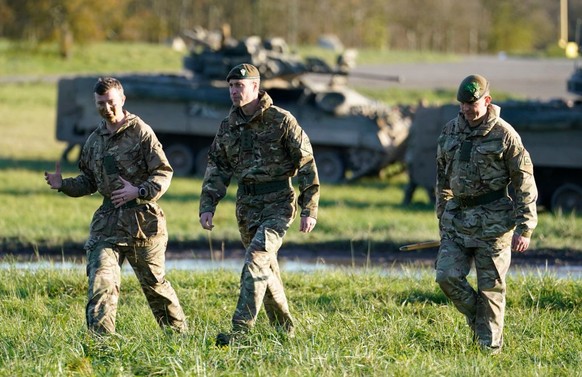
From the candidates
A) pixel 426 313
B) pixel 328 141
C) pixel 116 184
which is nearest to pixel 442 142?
pixel 426 313

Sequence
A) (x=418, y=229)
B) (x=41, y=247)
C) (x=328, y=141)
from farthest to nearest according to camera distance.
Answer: (x=328, y=141) < (x=418, y=229) < (x=41, y=247)

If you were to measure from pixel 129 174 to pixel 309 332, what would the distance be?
5.30 feet

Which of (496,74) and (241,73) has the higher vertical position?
(241,73)

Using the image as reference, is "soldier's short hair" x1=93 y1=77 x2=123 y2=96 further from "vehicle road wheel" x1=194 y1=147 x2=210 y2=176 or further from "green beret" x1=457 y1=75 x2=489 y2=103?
"vehicle road wheel" x1=194 y1=147 x2=210 y2=176

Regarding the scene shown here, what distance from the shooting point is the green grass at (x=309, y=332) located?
7328 millimetres

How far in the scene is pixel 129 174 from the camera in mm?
8555

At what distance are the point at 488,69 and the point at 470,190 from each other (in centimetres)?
4601

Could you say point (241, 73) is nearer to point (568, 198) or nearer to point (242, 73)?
point (242, 73)

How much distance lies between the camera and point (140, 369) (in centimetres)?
732

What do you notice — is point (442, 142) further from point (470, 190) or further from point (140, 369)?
point (140, 369)

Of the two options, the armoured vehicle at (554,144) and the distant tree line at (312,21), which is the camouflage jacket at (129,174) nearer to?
the armoured vehicle at (554,144)

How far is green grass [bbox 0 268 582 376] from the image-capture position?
7328 millimetres

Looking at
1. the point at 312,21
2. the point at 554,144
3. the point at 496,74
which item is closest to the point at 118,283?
the point at 554,144

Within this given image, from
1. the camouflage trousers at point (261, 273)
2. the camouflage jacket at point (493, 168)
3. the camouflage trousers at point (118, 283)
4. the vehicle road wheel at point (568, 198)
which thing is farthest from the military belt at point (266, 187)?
the vehicle road wheel at point (568, 198)
